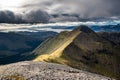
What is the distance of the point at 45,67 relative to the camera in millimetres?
84625

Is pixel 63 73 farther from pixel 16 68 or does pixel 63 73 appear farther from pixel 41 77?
pixel 16 68

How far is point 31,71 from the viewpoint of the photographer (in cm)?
7844

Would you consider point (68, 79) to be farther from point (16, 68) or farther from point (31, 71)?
point (16, 68)

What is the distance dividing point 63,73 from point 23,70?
36.7 ft

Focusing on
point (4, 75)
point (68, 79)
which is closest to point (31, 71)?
point (4, 75)

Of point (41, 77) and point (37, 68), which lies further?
point (37, 68)

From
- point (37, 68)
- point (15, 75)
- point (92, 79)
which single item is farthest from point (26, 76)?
point (92, 79)

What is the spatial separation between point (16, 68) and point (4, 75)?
7026mm

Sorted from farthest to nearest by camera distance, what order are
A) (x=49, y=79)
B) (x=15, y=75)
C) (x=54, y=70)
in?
1. (x=54, y=70)
2. (x=15, y=75)
3. (x=49, y=79)

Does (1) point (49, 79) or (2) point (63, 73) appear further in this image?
(2) point (63, 73)

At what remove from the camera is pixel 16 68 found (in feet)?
271

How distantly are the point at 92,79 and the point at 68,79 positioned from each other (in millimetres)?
7093

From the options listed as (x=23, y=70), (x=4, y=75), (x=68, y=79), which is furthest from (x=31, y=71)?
(x=68, y=79)

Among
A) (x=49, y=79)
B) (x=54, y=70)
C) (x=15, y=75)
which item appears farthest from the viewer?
(x=54, y=70)
